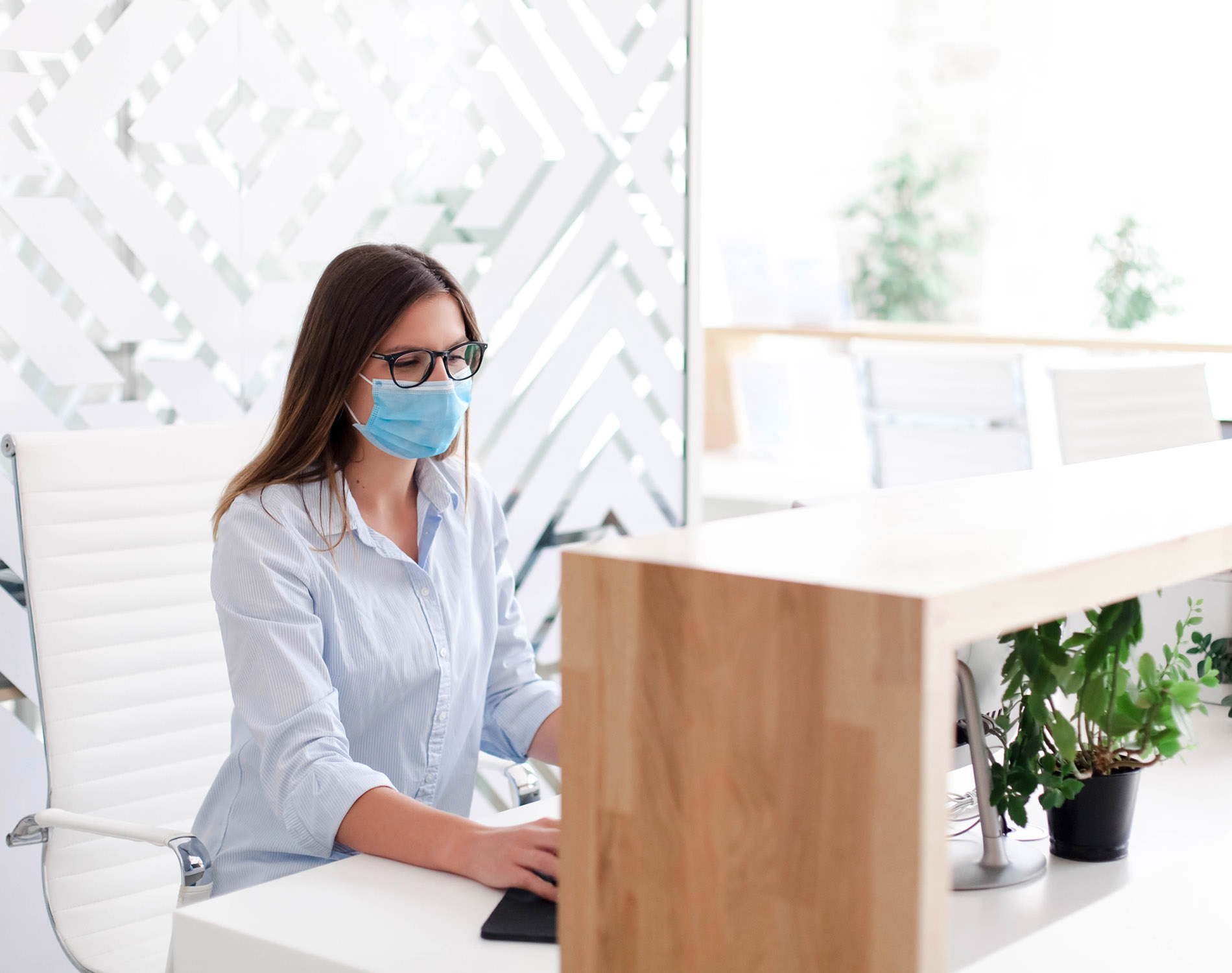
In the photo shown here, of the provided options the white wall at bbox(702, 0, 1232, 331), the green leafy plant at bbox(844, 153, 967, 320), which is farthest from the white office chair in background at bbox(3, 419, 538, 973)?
the green leafy plant at bbox(844, 153, 967, 320)

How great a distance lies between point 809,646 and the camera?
2.31 feet

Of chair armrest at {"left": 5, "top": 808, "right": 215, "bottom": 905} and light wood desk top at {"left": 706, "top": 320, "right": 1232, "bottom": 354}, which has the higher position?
light wood desk top at {"left": 706, "top": 320, "right": 1232, "bottom": 354}

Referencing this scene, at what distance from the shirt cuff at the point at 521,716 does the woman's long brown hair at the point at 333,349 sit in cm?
34

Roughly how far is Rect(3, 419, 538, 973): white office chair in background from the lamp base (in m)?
0.70

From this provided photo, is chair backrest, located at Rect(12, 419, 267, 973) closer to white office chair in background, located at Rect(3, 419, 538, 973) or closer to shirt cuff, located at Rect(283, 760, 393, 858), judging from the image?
white office chair in background, located at Rect(3, 419, 538, 973)

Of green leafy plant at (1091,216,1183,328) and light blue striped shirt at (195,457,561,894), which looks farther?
green leafy plant at (1091,216,1183,328)

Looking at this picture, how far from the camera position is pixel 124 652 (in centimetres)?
172

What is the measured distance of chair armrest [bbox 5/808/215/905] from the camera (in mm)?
1376

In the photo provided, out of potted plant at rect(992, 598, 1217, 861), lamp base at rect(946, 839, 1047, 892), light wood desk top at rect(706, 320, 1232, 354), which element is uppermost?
light wood desk top at rect(706, 320, 1232, 354)

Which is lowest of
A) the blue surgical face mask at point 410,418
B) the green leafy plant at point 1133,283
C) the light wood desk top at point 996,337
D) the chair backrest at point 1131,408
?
the blue surgical face mask at point 410,418

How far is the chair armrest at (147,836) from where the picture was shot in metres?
1.38

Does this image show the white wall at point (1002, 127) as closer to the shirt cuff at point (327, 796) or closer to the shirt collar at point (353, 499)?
the shirt collar at point (353, 499)

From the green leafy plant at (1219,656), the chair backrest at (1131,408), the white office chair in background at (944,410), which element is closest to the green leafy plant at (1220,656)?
the green leafy plant at (1219,656)

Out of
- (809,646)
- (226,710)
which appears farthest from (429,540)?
(809,646)
